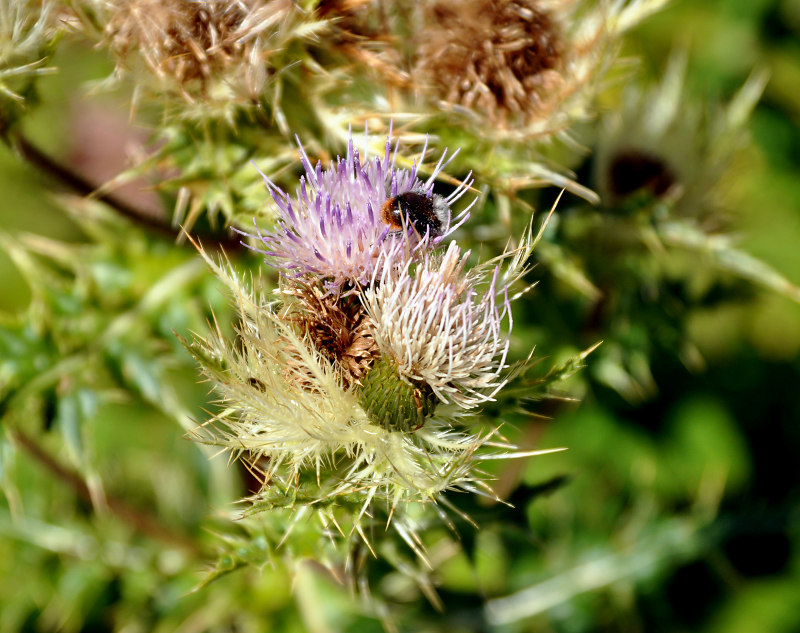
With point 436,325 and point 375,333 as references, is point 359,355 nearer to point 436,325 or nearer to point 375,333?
point 375,333

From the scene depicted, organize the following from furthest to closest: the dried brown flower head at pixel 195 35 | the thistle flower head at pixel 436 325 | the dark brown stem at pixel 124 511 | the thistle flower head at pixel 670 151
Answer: the dark brown stem at pixel 124 511 < the thistle flower head at pixel 670 151 < the dried brown flower head at pixel 195 35 < the thistle flower head at pixel 436 325

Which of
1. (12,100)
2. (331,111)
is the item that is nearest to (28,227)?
(12,100)

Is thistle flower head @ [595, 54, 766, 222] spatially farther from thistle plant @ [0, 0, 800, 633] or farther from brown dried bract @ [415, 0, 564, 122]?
brown dried bract @ [415, 0, 564, 122]

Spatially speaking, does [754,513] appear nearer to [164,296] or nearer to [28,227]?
[164,296]

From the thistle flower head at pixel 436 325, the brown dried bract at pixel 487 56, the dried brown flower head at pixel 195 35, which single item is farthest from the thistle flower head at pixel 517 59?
the thistle flower head at pixel 436 325

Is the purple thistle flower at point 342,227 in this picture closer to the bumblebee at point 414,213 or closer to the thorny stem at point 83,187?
the bumblebee at point 414,213

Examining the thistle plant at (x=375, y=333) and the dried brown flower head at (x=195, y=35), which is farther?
the dried brown flower head at (x=195, y=35)

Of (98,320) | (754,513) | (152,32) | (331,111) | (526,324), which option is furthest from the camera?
(754,513)
